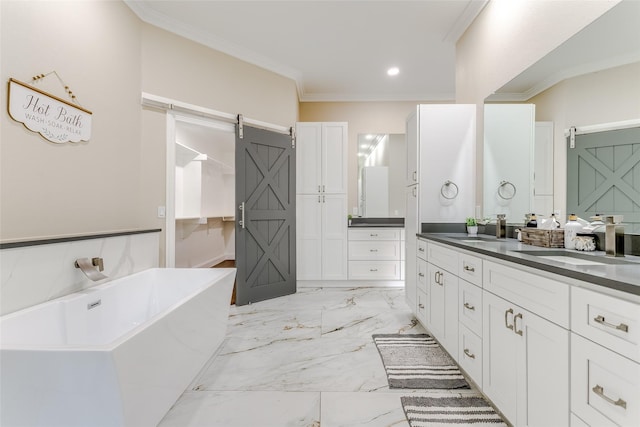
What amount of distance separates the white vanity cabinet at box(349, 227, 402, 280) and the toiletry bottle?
2461mm

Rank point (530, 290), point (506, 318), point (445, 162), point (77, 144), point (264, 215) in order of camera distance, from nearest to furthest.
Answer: point (530, 290)
point (506, 318)
point (77, 144)
point (445, 162)
point (264, 215)

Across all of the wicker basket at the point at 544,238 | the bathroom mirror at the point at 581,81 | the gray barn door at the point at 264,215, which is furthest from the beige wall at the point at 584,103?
the gray barn door at the point at 264,215

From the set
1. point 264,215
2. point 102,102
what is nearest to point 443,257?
point 264,215

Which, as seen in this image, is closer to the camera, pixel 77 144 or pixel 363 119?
pixel 77 144

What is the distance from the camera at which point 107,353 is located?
926 mm

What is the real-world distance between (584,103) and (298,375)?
2268mm

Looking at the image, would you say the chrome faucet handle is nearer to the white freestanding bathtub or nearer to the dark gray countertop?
the white freestanding bathtub

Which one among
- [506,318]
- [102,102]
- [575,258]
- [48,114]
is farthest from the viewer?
[102,102]

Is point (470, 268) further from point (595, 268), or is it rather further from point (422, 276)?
point (422, 276)

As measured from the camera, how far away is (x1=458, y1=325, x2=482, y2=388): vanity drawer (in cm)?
154

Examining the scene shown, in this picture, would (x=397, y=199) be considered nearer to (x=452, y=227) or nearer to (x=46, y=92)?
(x=452, y=227)

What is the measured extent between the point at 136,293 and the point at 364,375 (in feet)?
5.76

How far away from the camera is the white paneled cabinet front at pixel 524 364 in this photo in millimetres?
1005

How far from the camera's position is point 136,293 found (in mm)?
2154
